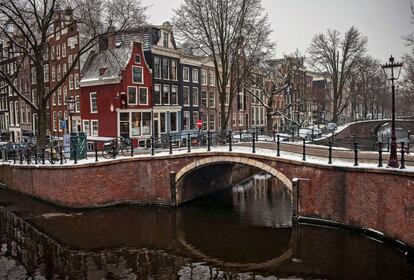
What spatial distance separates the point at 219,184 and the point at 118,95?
33.5 feet

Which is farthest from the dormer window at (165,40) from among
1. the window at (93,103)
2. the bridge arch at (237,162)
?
the bridge arch at (237,162)

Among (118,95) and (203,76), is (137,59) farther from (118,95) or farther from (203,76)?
(203,76)

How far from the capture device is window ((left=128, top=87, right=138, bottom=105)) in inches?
1112

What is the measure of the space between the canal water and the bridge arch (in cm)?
160

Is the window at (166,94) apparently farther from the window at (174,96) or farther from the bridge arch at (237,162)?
the bridge arch at (237,162)

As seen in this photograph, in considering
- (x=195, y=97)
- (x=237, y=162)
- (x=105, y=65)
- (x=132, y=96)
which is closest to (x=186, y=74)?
(x=195, y=97)

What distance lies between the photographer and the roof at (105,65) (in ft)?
91.2

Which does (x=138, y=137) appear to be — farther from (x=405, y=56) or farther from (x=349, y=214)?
(x=405, y=56)

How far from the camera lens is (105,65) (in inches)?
1139

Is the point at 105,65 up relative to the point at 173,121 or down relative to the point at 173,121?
up

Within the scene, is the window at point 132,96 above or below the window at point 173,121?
above

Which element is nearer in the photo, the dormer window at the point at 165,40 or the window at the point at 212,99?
the dormer window at the point at 165,40

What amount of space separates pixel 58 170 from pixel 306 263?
38.5 ft

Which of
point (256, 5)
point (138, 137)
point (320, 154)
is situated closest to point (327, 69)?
point (256, 5)
